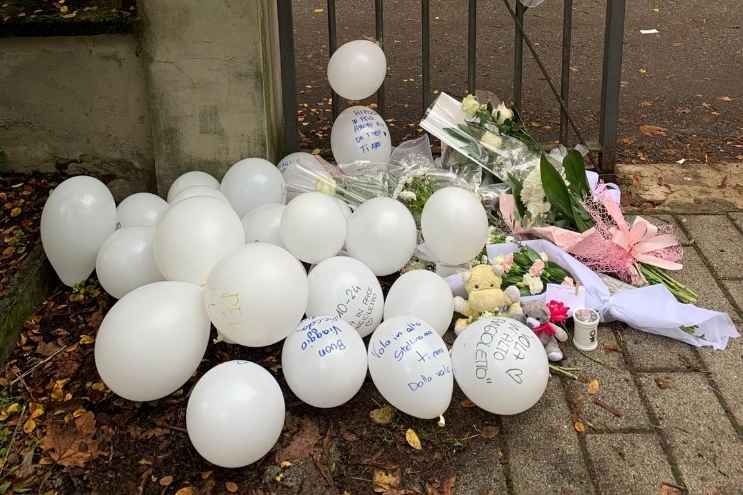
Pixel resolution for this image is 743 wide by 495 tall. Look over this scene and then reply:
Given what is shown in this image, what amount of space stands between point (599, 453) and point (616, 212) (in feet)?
4.20

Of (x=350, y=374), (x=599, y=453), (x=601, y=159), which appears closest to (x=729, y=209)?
(x=601, y=159)

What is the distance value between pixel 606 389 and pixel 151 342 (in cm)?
159

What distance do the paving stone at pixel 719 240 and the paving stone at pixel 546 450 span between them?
1.20 m

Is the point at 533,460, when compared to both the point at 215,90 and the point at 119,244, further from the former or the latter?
the point at 215,90

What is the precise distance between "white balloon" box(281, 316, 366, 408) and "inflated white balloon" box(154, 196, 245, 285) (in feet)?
1.36

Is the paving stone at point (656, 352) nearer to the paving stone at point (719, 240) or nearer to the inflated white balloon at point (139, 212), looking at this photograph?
the paving stone at point (719, 240)

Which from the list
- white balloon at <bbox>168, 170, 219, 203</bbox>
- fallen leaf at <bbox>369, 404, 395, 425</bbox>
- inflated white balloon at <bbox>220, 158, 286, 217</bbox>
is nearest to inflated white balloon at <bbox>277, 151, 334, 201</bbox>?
inflated white balloon at <bbox>220, 158, 286, 217</bbox>

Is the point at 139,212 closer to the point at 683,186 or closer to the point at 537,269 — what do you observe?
the point at 537,269

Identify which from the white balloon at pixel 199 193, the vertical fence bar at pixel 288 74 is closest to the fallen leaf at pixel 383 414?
the white balloon at pixel 199 193

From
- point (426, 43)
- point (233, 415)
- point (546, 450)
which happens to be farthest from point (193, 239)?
point (426, 43)

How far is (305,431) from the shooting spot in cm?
283

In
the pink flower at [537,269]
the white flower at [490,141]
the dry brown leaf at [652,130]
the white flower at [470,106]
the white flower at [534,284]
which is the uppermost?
the white flower at [470,106]

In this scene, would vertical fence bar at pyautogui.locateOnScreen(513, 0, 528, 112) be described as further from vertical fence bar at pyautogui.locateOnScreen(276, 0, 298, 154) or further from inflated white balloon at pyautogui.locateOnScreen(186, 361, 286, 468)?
inflated white balloon at pyautogui.locateOnScreen(186, 361, 286, 468)

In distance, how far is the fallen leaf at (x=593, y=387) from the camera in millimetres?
2961
